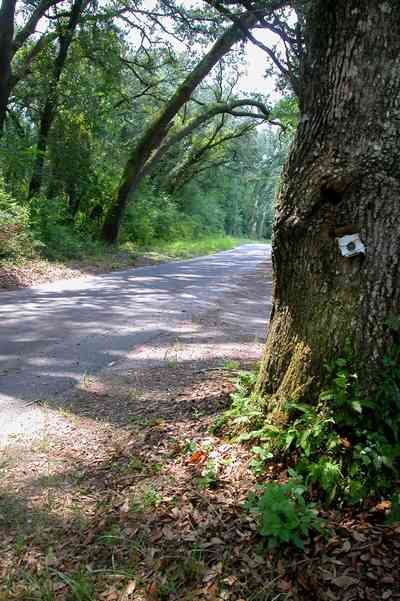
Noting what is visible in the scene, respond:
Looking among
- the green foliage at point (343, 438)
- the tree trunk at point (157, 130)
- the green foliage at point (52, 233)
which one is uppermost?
the tree trunk at point (157, 130)

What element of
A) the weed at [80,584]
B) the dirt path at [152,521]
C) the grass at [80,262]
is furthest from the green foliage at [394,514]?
the grass at [80,262]

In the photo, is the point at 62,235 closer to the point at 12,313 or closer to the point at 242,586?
the point at 12,313

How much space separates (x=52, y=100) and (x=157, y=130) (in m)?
3.94

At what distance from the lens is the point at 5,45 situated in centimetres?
1314

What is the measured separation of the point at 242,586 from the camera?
2338 millimetres

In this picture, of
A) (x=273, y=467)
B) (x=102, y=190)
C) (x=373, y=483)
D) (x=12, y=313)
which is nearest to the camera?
(x=373, y=483)

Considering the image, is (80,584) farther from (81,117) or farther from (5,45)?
(81,117)

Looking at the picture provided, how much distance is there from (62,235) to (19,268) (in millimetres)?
4129

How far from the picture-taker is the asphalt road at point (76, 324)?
4789mm

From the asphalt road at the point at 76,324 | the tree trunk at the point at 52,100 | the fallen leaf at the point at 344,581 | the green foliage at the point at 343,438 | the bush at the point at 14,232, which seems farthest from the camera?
the tree trunk at the point at 52,100

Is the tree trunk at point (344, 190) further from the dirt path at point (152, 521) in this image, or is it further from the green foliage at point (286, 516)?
the dirt path at point (152, 521)

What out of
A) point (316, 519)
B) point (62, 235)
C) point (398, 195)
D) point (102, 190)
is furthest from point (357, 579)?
point (102, 190)

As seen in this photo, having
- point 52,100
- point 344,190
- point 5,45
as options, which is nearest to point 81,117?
point 52,100

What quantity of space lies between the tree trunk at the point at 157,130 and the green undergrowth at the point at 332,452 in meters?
15.6
